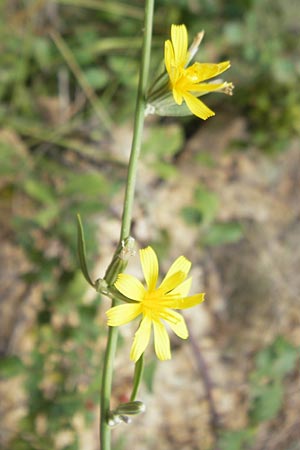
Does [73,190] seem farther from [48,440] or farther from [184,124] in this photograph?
[184,124]

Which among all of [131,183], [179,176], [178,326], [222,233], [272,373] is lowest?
[178,326]

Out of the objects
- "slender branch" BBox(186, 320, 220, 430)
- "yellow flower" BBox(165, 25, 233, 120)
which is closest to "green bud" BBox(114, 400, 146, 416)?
"yellow flower" BBox(165, 25, 233, 120)

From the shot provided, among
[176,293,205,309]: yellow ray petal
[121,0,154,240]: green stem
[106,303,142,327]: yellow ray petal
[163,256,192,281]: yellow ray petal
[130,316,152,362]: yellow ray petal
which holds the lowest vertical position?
[130,316,152,362]: yellow ray petal

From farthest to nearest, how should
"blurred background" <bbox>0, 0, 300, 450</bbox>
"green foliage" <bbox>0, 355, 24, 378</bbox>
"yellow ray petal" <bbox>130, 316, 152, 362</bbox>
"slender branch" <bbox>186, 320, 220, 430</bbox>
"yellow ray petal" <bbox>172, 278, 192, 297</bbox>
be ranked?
1. "blurred background" <bbox>0, 0, 300, 450</bbox>
2. "slender branch" <bbox>186, 320, 220, 430</bbox>
3. "green foliage" <bbox>0, 355, 24, 378</bbox>
4. "yellow ray petal" <bbox>172, 278, 192, 297</bbox>
5. "yellow ray petal" <bbox>130, 316, 152, 362</bbox>

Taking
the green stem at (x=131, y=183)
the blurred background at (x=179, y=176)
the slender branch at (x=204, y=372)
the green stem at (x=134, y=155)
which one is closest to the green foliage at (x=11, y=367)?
the blurred background at (x=179, y=176)

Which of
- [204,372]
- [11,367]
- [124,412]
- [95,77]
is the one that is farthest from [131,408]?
[95,77]

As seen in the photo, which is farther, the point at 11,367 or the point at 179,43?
the point at 11,367

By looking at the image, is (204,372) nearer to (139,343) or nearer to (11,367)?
(11,367)

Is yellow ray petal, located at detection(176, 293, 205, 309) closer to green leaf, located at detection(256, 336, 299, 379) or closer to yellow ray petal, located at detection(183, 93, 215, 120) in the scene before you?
yellow ray petal, located at detection(183, 93, 215, 120)
